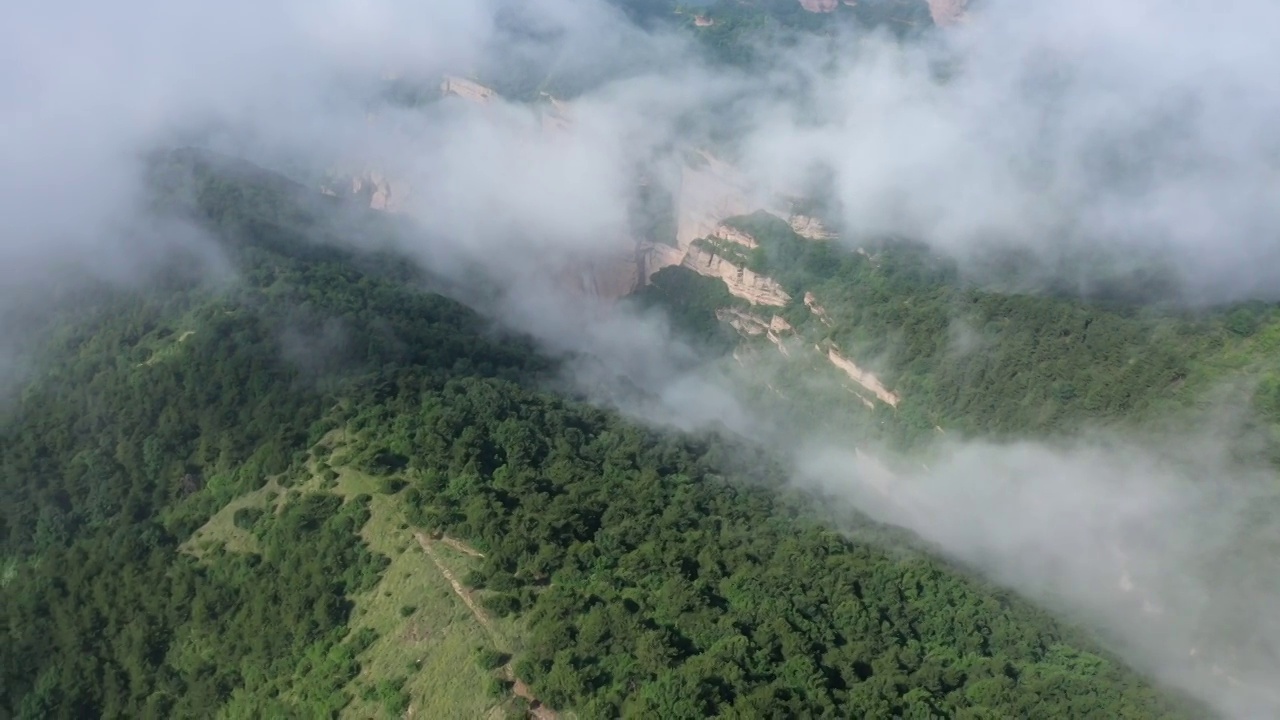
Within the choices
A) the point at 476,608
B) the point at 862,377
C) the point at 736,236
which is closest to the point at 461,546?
the point at 476,608

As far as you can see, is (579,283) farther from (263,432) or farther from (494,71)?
(263,432)

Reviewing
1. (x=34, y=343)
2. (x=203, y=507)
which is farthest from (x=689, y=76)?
(x=203, y=507)

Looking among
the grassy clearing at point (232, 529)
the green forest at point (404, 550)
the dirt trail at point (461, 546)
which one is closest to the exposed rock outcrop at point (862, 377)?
the green forest at point (404, 550)

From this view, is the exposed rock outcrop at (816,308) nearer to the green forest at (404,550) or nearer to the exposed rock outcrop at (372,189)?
the green forest at (404,550)

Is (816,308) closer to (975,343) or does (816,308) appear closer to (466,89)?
(975,343)

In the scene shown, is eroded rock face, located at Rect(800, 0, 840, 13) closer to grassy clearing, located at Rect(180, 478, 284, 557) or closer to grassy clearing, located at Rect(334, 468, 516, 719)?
grassy clearing, located at Rect(180, 478, 284, 557)

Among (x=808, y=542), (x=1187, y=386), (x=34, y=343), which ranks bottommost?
(x=34, y=343)
